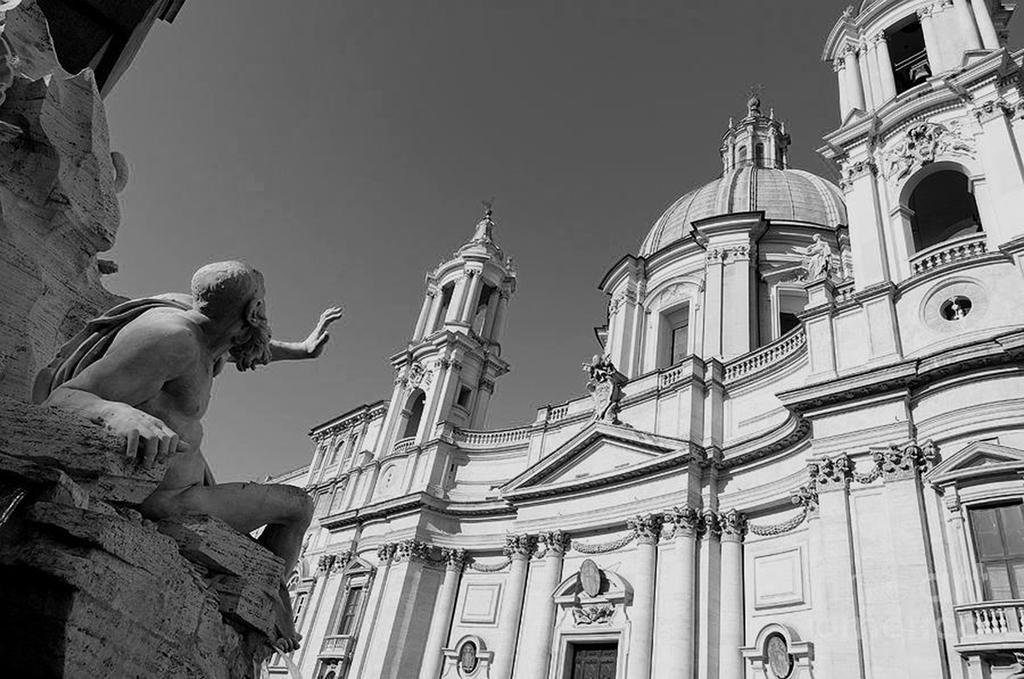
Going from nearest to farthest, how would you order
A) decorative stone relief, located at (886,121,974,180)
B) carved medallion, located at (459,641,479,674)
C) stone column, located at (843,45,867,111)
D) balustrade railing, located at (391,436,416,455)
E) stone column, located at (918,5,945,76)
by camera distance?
decorative stone relief, located at (886,121,974,180) < stone column, located at (918,5,945,76) < stone column, located at (843,45,867,111) < carved medallion, located at (459,641,479,674) < balustrade railing, located at (391,436,416,455)

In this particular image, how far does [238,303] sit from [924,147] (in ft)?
55.1

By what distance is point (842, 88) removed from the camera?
60.4ft

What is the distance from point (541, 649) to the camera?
18.0 metres

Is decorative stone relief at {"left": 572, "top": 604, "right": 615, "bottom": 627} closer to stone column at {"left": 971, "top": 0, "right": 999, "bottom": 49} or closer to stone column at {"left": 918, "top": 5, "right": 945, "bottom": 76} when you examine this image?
stone column at {"left": 918, "top": 5, "right": 945, "bottom": 76}

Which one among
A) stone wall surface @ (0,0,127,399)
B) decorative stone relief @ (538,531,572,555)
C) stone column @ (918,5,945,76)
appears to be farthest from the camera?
decorative stone relief @ (538,531,572,555)

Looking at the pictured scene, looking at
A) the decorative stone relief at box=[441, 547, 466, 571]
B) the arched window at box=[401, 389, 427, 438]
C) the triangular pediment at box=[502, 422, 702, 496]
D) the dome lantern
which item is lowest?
the decorative stone relief at box=[441, 547, 466, 571]

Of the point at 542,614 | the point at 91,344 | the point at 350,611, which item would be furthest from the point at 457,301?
the point at 91,344

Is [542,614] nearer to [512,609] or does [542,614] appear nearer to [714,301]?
[512,609]

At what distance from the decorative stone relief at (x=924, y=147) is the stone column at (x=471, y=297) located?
17.5 meters

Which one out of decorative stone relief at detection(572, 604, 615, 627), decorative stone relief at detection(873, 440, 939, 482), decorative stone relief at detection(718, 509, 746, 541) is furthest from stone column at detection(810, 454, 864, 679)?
decorative stone relief at detection(572, 604, 615, 627)

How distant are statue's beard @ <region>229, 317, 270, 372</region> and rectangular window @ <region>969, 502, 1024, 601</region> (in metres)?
11.8

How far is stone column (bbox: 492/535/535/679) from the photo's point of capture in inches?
742

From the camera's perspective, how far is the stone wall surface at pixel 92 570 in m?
1.87

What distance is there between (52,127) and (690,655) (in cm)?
1568
